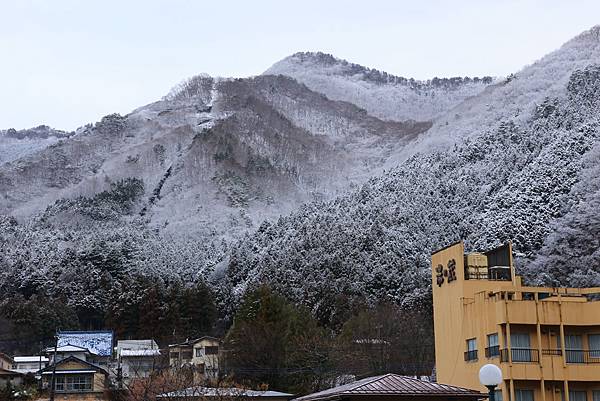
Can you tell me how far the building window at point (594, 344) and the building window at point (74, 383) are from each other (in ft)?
99.9

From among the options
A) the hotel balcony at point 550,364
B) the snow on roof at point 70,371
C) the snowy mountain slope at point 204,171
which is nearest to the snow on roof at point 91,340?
the snow on roof at point 70,371

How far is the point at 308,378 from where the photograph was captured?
169 ft

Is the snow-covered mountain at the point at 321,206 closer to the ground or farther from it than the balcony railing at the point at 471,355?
farther from it

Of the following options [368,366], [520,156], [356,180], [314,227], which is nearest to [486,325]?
[368,366]

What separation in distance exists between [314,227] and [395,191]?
16513 millimetres

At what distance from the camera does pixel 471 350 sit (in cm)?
3747

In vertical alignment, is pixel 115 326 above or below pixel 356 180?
below

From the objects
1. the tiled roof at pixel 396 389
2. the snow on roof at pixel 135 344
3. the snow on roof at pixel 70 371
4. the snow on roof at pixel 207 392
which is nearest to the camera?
the tiled roof at pixel 396 389

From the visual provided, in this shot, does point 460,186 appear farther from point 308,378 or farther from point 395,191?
point 308,378

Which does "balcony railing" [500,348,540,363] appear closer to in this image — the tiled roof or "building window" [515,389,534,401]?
"building window" [515,389,534,401]

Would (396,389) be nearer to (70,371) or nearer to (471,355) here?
(471,355)

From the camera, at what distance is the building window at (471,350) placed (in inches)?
1463

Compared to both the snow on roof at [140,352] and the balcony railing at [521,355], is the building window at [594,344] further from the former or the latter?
the snow on roof at [140,352]

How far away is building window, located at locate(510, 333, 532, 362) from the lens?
Result: 116 feet
